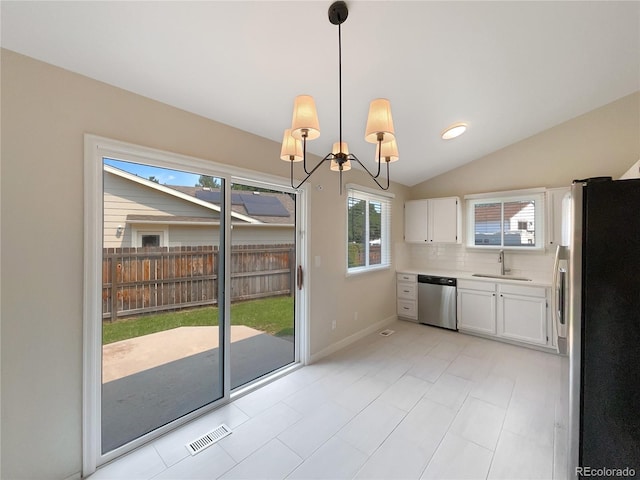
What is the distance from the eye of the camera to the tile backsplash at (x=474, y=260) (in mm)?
3824

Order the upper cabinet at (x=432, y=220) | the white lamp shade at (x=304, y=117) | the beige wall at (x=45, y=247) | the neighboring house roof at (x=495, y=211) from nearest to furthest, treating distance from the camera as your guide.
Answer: the white lamp shade at (x=304, y=117)
the beige wall at (x=45, y=247)
the neighboring house roof at (x=495, y=211)
the upper cabinet at (x=432, y=220)

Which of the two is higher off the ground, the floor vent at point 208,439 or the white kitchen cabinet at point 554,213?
the white kitchen cabinet at point 554,213

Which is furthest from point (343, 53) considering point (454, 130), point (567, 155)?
point (567, 155)

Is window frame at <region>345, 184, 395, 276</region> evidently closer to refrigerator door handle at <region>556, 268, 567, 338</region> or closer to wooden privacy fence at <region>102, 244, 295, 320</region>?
wooden privacy fence at <region>102, 244, 295, 320</region>

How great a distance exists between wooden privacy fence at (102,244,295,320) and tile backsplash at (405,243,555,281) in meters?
3.14

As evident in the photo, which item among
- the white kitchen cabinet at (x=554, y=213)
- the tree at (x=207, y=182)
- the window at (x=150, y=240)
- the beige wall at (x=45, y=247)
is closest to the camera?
the beige wall at (x=45, y=247)

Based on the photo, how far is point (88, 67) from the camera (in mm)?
1610

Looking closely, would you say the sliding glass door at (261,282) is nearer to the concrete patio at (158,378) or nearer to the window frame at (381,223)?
the concrete patio at (158,378)

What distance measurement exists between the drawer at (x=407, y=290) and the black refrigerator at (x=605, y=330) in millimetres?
3032

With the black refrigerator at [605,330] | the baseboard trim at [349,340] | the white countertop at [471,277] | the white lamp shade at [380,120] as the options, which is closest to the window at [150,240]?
the white lamp shade at [380,120]

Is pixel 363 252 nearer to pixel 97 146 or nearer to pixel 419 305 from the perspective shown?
pixel 419 305

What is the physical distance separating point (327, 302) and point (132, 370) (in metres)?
→ 2.04

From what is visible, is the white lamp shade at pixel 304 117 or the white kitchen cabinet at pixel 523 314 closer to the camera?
the white lamp shade at pixel 304 117

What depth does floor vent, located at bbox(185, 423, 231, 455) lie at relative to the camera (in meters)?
1.88
